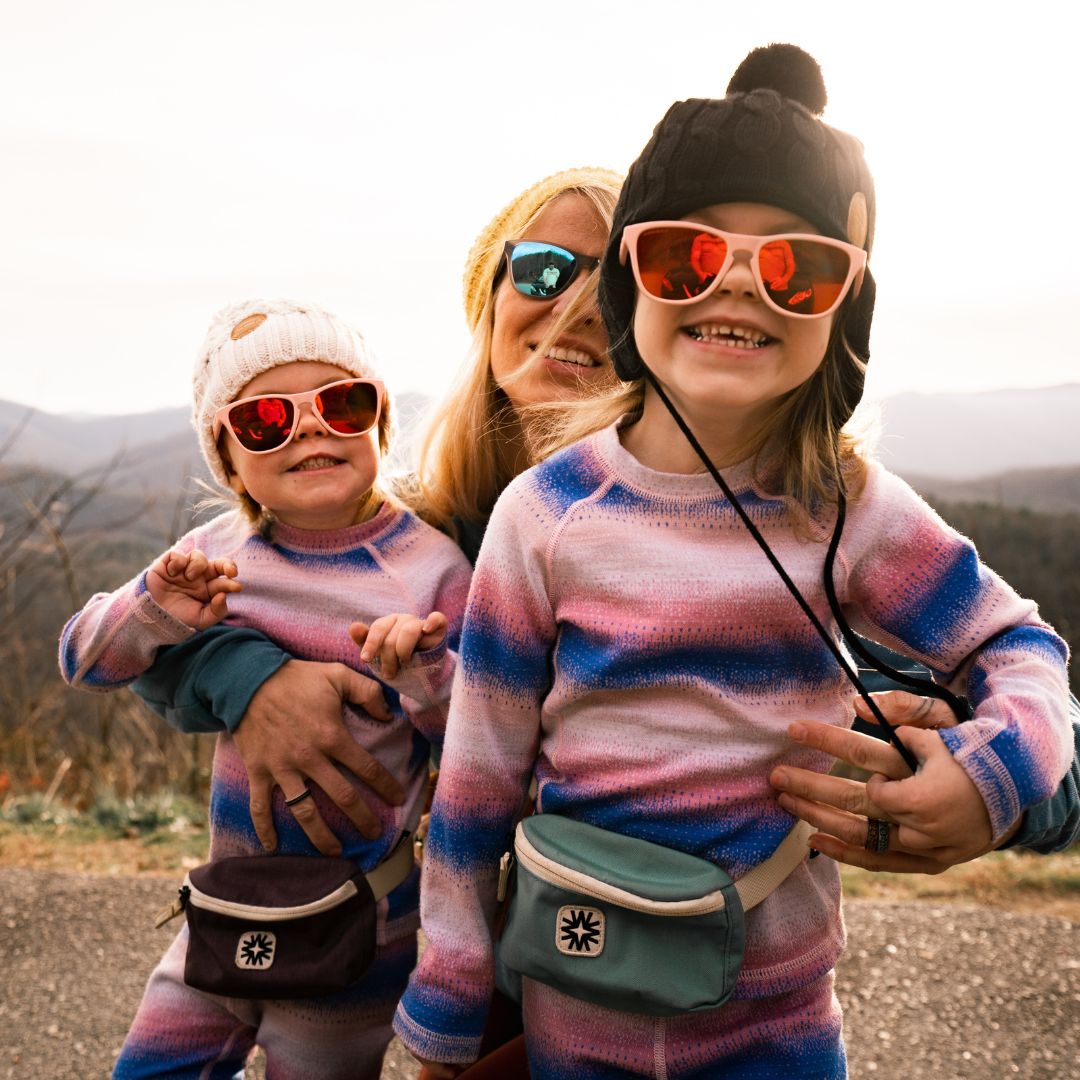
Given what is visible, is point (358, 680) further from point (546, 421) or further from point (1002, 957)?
point (1002, 957)

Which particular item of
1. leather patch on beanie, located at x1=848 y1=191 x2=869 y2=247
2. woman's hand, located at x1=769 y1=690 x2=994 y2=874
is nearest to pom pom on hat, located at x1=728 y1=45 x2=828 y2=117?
leather patch on beanie, located at x1=848 y1=191 x2=869 y2=247

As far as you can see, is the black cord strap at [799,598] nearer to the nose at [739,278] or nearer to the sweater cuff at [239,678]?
the nose at [739,278]

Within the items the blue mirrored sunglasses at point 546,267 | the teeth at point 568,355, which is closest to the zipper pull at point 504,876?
the teeth at point 568,355

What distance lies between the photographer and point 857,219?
1.47m

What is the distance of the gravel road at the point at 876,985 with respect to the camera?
2.54m

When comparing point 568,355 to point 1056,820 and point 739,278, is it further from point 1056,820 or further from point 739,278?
point 1056,820

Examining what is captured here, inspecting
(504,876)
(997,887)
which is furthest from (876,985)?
(504,876)

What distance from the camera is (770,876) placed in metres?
1.50

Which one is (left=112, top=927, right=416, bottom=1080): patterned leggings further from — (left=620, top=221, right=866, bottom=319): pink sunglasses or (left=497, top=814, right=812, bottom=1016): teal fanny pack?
(left=620, top=221, right=866, bottom=319): pink sunglasses

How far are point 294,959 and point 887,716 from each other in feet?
3.51

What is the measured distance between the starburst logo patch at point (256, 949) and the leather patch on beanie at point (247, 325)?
1075 millimetres

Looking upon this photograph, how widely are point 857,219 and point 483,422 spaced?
1.07m

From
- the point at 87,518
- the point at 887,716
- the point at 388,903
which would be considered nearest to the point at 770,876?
the point at 887,716

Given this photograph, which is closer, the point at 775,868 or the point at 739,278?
the point at 739,278
